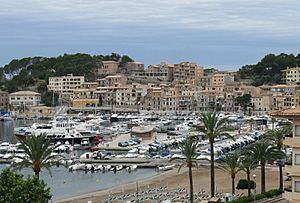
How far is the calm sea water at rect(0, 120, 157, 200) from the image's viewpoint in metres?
49.1

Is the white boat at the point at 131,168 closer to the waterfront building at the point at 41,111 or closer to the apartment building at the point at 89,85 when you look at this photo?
the waterfront building at the point at 41,111

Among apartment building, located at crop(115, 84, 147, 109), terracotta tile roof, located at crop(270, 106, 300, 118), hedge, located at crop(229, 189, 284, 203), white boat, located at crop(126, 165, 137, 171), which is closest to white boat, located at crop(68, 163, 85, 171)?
white boat, located at crop(126, 165, 137, 171)

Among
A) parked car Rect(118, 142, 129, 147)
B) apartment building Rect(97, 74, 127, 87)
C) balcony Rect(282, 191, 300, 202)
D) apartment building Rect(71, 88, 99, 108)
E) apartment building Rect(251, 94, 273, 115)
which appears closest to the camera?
balcony Rect(282, 191, 300, 202)

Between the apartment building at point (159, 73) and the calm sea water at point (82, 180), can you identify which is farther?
the apartment building at point (159, 73)

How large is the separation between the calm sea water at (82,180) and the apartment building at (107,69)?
11592 centimetres

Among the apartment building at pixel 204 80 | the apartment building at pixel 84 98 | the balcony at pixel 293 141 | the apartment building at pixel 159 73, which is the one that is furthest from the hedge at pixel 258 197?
the apartment building at pixel 159 73

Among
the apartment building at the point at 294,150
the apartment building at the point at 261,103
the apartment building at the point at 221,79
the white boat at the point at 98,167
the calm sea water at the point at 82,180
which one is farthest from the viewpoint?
the apartment building at the point at 221,79

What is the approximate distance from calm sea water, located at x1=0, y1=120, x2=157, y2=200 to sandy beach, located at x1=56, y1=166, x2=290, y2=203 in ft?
5.05

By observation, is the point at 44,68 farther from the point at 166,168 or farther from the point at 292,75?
the point at 166,168

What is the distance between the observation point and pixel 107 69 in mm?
177750

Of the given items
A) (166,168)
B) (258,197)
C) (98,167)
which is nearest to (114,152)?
(98,167)

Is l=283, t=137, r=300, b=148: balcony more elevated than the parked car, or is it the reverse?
l=283, t=137, r=300, b=148: balcony

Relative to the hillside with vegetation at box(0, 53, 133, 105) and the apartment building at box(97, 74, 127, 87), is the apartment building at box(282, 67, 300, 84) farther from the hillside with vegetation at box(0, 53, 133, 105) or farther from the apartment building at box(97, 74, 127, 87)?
the hillside with vegetation at box(0, 53, 133, 105)

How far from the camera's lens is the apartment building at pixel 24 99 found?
151375 millimetres
